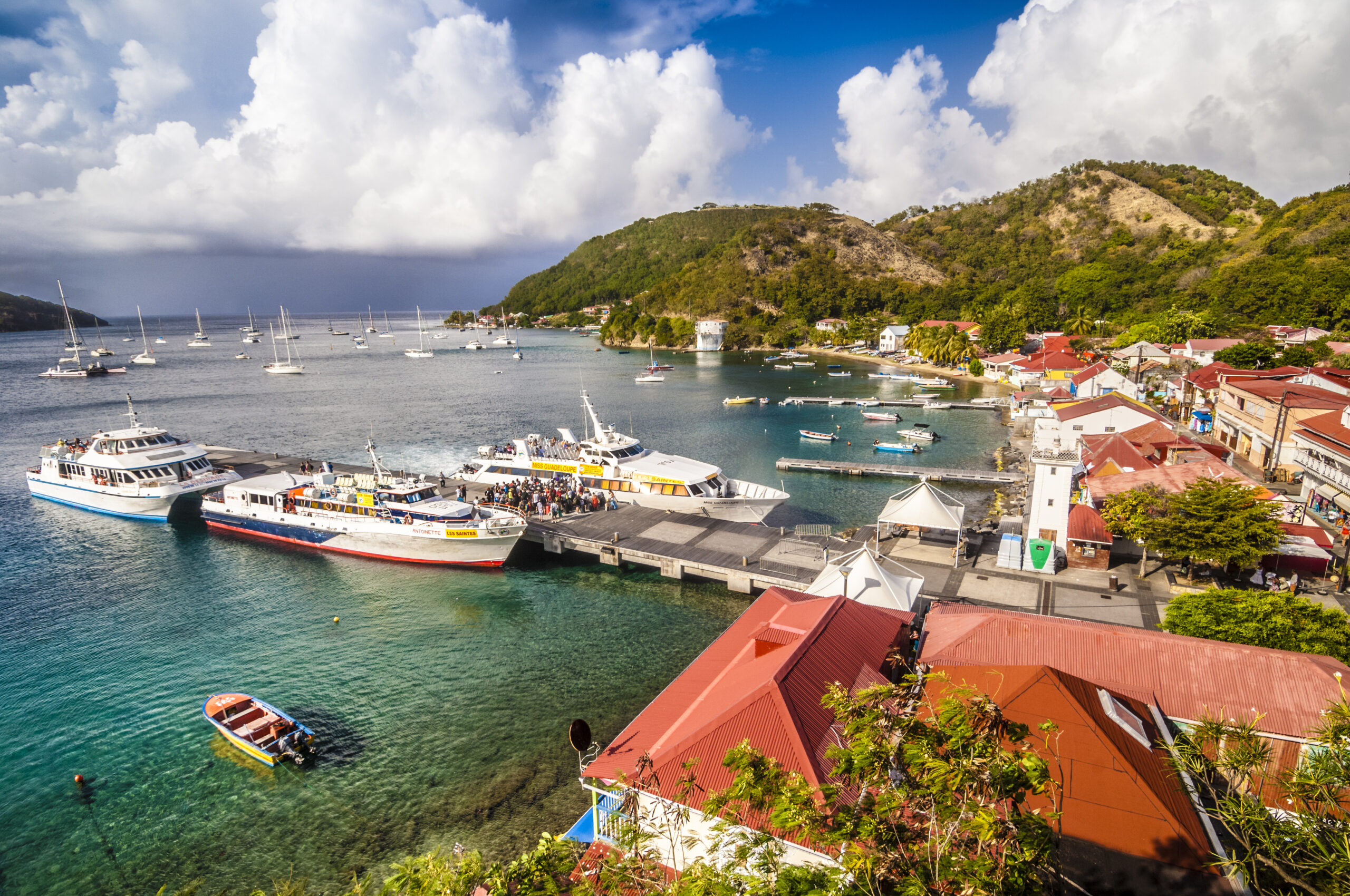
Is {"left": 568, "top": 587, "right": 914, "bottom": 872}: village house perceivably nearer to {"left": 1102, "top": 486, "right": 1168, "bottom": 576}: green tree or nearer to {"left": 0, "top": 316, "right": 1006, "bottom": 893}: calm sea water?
{"left": 0, "top": 316, "right": 1006, "bottom": 893}: calm sea water

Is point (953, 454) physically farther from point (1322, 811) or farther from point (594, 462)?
point (1322, 811)

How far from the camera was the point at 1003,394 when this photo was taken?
2972 inches

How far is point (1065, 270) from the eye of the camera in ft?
458

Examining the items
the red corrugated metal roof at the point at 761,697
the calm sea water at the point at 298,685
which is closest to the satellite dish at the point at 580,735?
the red corrugated metal roof at the point at 761,697

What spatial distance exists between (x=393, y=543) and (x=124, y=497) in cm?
2027

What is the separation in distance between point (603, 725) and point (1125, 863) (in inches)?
505

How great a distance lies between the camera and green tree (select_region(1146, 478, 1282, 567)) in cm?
2125

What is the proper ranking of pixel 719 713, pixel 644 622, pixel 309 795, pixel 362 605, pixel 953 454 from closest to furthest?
pixel 719 713
pixel 309 795
pixel 644 622
pixel 362 605
pixel 953 454

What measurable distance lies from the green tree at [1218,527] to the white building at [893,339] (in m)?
101

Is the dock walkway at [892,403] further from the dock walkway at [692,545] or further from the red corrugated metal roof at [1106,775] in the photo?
the red corrugated metal roof at [1106,775]

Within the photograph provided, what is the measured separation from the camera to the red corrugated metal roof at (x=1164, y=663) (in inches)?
541

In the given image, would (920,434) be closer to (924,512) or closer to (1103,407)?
(1103,407)

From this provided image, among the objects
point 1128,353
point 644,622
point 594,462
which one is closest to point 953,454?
point 594,462

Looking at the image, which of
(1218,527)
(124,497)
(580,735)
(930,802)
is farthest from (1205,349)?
(124,497)
